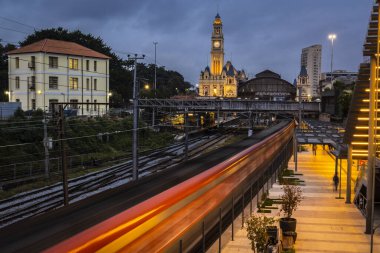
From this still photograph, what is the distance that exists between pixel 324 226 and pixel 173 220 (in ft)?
39.3

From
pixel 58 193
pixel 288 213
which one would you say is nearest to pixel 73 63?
pixel 58 193

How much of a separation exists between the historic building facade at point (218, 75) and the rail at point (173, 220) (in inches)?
5392

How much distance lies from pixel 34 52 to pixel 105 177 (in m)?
24.9

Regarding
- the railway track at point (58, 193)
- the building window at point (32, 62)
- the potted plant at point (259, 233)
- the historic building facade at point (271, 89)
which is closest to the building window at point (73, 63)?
the building window at point (32, 62)

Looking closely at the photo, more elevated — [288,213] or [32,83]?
[32,83]

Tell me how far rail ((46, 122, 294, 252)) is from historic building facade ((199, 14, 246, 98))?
13697cm

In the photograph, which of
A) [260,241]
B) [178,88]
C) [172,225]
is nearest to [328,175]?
[260,241]

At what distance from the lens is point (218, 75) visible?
152625 millimetres

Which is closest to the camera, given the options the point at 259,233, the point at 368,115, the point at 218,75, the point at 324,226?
the point at 259,233

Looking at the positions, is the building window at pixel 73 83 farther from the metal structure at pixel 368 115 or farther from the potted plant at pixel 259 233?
the potted plant at pixel 259 233

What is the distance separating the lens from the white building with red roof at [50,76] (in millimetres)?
46469

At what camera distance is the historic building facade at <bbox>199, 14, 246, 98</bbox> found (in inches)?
5920

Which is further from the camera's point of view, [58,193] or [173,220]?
[58,193]

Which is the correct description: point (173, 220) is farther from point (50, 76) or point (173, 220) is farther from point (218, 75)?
point (218, 75)
